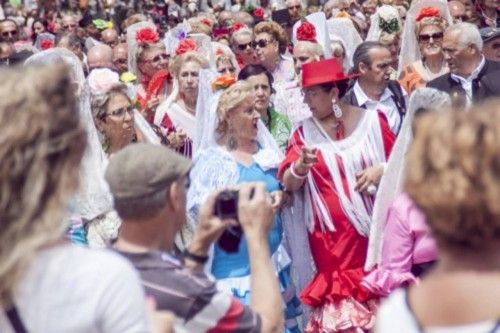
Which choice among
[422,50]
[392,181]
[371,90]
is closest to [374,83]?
[371,90]

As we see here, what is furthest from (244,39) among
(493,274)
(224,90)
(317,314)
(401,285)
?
(493,274)

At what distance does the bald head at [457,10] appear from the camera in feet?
39.9

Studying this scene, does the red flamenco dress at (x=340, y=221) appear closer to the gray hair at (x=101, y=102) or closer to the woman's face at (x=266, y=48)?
the gray hair at (x=101, y=102)

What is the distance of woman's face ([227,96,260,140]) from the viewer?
21.7 ft

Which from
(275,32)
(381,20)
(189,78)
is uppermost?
(189,78)

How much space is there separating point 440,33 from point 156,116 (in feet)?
8.53

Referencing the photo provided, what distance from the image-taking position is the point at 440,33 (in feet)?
31.8

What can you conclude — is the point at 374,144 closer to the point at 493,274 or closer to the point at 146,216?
the point at 146,216

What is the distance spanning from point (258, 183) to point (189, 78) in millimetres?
4639

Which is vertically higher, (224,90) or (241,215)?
(241,215)

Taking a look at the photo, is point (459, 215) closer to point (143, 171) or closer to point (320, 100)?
point (143, 171)

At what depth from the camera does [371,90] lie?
8.35 metres

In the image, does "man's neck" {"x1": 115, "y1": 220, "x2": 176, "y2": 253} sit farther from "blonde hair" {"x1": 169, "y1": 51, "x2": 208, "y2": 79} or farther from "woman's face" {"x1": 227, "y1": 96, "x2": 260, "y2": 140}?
"blonde hair" {"x1": 169, "y1": 51, "x2": 208, "y2": 79}

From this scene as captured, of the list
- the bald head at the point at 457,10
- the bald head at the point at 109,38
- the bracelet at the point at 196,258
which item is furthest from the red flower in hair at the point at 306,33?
the bracelet at the point at 196,258
